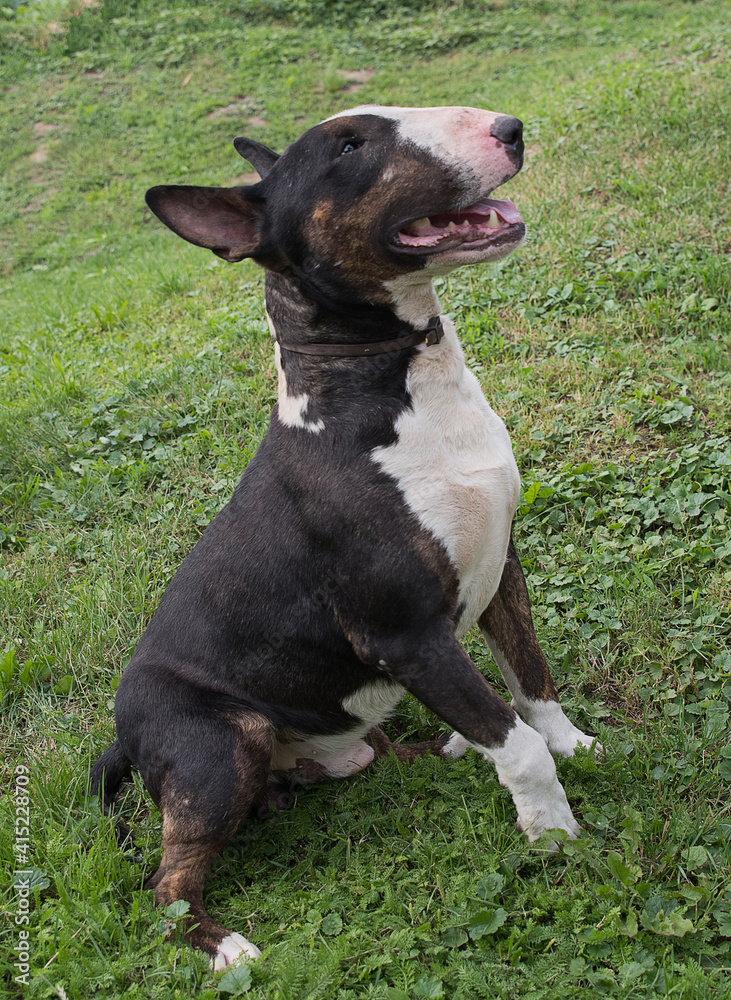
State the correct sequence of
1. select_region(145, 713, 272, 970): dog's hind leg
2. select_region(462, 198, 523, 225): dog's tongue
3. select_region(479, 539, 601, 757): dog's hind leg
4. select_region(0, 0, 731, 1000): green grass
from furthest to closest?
select_region(479, 539, 601, 757): dog's hind leg
select_region(145, 713, 272, 970): dog's hind leg
select_region(462, 198, 523, 225): dog's tongue
select_region(0, 0, 731, 1000): green grass

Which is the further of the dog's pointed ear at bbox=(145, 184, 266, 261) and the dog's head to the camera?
the dog's pointed ear at bbox=(145, 184, 266, 261)

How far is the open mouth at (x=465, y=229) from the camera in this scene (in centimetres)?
245

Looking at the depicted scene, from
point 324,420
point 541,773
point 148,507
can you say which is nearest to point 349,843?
point 541,773

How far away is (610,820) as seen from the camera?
263 centimetres

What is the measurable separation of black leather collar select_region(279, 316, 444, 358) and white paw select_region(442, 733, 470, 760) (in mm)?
1431

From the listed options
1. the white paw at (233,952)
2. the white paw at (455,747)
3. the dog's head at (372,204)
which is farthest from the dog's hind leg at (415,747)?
the dog's head at (372,204)

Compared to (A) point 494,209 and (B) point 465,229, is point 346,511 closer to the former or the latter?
(B) point 465,229

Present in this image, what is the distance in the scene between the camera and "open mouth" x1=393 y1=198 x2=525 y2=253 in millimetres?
2445

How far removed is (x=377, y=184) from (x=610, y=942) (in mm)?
2198

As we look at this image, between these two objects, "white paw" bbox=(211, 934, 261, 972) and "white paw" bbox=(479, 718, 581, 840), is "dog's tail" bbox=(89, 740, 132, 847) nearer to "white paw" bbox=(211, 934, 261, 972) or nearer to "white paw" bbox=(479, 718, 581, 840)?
"white paw" bbox=(211, 934, 261, 972)

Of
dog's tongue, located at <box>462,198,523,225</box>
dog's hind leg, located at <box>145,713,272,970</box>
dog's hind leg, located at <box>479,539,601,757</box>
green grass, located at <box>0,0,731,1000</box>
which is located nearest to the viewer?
green grass, located at <box>0,0,731,1000</box>

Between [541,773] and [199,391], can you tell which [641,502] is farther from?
[199,391]

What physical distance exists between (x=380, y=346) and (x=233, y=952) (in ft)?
6.05

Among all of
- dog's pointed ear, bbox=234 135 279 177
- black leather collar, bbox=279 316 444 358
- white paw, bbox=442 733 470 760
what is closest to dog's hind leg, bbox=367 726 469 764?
white paw, bbox=442 733 470 760
